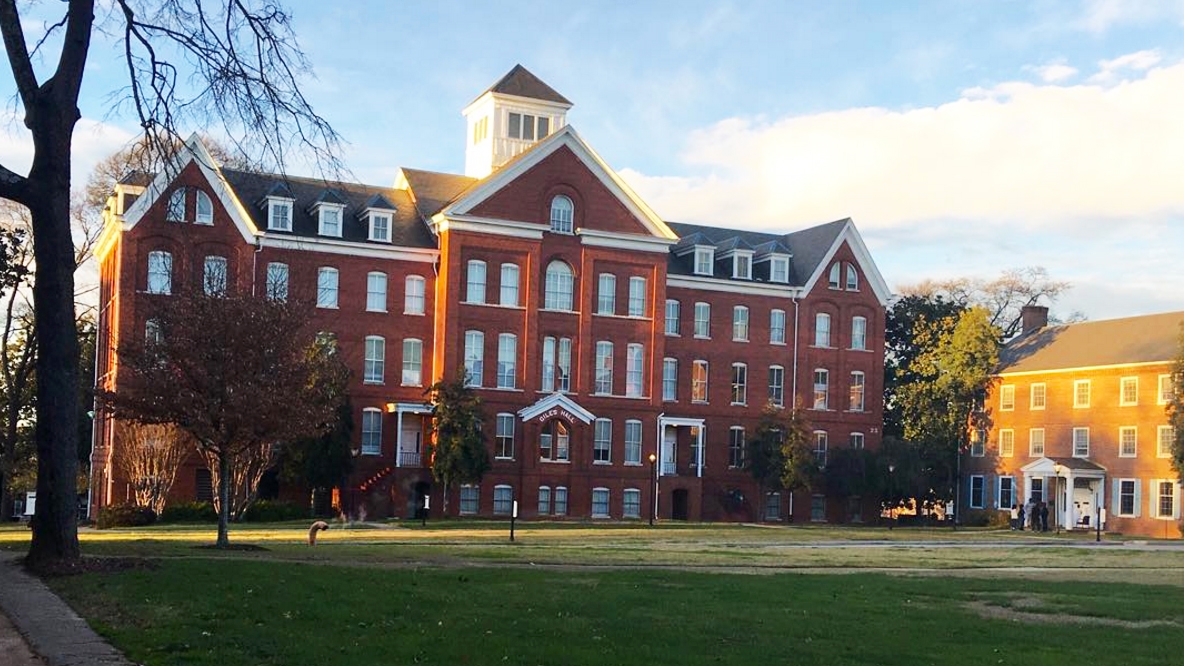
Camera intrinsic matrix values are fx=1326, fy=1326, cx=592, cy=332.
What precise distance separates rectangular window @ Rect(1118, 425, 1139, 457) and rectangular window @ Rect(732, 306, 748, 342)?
19.0 m

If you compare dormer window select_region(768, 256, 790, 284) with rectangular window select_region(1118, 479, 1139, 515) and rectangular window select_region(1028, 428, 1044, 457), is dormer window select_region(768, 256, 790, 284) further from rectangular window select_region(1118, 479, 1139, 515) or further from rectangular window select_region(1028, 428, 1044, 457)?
rectangular window select_region(1118, 479, 1139, 515)

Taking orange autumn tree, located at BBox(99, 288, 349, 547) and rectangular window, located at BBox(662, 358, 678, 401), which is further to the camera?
rectangular window, located at BBox(662, 358, 678, 401)

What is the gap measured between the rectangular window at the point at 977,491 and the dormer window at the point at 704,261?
21.2 meters

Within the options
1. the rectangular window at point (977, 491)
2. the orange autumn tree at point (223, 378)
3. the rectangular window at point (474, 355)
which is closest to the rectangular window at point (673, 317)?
the rectangular window at point (474, 355)

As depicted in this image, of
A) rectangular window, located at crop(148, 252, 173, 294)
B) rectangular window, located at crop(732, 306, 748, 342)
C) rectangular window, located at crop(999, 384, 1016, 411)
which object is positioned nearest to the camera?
rectangular window, located at crop(148, 252, 173, 294)

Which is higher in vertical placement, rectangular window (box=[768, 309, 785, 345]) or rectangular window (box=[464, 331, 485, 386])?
rectangular window (box=[768, 309, 785, 345])

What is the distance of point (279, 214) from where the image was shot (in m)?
54.6

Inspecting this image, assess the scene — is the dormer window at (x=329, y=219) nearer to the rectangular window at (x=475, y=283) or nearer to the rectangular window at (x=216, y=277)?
the rectangular window at (x=216, y=277)

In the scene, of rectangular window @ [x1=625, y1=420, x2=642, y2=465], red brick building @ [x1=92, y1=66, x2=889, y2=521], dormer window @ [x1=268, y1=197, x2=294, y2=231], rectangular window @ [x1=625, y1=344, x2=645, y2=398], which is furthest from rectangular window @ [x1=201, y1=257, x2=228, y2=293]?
rectangular window @ [x1=625, y1=420, x2=642, y2=465]

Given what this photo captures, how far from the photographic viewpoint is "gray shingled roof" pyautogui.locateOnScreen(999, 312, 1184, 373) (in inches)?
2539

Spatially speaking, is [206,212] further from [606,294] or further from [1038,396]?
A: [1038,396]

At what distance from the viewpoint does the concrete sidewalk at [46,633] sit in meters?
10.8

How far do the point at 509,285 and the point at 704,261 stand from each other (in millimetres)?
11659

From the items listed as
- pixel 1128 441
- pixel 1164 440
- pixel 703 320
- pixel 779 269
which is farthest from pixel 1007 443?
pixel 703 320
